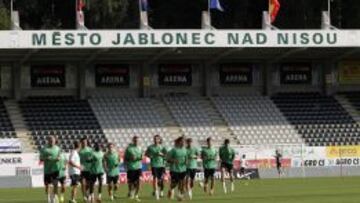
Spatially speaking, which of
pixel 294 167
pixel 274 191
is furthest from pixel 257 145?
pixel 274 191

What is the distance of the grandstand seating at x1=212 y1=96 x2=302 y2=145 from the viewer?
5791 cm

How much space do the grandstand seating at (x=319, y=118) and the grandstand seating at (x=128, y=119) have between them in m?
8.20

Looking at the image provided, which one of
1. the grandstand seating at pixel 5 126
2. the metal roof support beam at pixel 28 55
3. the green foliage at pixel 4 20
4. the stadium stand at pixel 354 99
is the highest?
the green foliage at pixel 4 20

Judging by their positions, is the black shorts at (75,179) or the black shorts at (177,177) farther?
the black shorts at (177,177)

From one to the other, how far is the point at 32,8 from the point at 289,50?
1929cm

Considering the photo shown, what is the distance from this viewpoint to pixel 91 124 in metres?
56.8

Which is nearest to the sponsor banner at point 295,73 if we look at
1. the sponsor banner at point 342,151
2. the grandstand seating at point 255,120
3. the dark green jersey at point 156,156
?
the grandstand seating at point 255,120

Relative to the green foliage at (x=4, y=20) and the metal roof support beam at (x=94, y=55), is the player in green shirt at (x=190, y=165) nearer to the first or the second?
the metal roof support beam at (x=94, y=55)

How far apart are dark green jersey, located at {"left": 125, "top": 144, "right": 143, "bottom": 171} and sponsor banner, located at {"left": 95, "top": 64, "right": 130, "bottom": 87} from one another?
26846mm

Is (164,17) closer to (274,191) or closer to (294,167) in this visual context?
(294,167)

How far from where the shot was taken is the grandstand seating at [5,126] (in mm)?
54188

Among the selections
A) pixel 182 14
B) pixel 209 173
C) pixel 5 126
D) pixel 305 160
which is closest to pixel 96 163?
pixel 209 173

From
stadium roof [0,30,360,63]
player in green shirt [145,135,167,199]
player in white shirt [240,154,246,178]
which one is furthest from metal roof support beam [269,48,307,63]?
player in green shirt [145,135,167,199]

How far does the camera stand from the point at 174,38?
2125 inches
